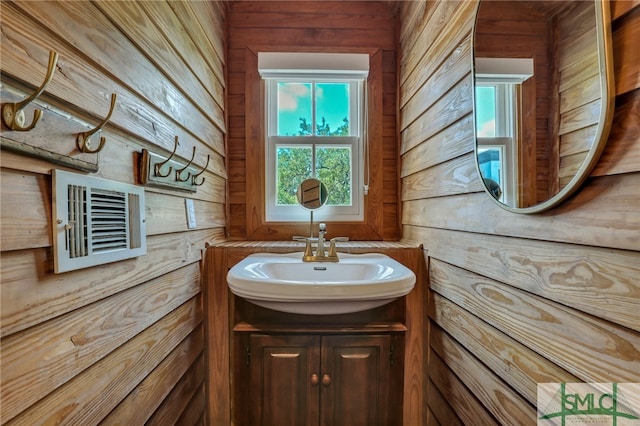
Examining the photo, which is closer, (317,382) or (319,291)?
(319,291)

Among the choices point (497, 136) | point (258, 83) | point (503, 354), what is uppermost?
point (258, 83)

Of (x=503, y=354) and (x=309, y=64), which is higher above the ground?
(x=309, y=64)

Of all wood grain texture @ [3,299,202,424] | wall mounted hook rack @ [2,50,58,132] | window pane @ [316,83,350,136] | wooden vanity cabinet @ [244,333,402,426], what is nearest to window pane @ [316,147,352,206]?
window pane @ [316,83,350,136]

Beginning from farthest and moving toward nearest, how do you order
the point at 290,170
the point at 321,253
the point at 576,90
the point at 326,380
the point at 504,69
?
1. the point at 290,170
2. the point at 321,253
3. the point at 326,380
4. the point at 504,69
5. the point at 576,90

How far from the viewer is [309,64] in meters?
1.52

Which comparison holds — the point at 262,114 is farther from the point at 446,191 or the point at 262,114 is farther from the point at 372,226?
the point at 446,191

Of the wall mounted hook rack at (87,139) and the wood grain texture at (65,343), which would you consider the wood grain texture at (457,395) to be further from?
the wall mounted hook rack at (87,139)

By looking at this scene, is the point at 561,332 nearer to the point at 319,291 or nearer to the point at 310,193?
the point at 319,291

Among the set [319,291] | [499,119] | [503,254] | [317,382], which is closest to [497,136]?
[499,119]

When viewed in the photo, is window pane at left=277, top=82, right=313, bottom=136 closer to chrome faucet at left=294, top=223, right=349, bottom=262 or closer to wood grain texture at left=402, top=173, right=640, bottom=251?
chrome faucet at left=294, top=223, right=349, bottom=262

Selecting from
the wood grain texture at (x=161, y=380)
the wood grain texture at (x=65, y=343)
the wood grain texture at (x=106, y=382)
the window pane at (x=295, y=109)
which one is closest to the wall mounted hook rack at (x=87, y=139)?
the wood grain texture at (x=65, y=343)

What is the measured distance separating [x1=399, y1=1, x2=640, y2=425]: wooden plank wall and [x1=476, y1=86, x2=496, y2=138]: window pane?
53 mm

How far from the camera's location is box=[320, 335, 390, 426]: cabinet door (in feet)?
3.67

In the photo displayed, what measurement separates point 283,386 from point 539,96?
47.9 inches
